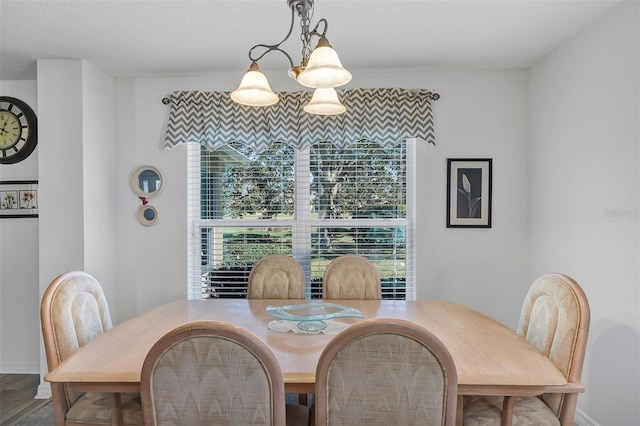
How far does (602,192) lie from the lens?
219 centimetres

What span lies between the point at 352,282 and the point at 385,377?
1408 millimetres

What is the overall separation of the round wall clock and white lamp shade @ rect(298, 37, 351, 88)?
2.84 metres

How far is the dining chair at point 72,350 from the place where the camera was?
1.54 meters

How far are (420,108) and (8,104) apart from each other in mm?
3410

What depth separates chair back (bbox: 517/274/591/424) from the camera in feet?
4.81

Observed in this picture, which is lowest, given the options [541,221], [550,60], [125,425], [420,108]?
[125,425]

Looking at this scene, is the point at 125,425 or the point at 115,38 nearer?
the point at 125,425

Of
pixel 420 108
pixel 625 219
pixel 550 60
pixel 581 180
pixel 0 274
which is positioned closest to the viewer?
pixel 625 219

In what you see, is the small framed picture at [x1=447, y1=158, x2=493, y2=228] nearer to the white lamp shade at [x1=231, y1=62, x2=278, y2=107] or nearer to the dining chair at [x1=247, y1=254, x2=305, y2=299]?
the dining chair at [x1=247, y1=254, x2=305, y2=299]

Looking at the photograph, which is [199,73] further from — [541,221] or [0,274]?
[541,221]

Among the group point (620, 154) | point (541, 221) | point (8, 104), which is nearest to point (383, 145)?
→ point (541, 221)

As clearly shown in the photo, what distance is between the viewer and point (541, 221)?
112 inches

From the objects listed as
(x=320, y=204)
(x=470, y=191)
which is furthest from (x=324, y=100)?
(x=470, y=191)

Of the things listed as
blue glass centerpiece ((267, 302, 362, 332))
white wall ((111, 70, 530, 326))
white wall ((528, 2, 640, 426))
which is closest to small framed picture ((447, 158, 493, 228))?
white wall ((111, 70, 530, 326))
